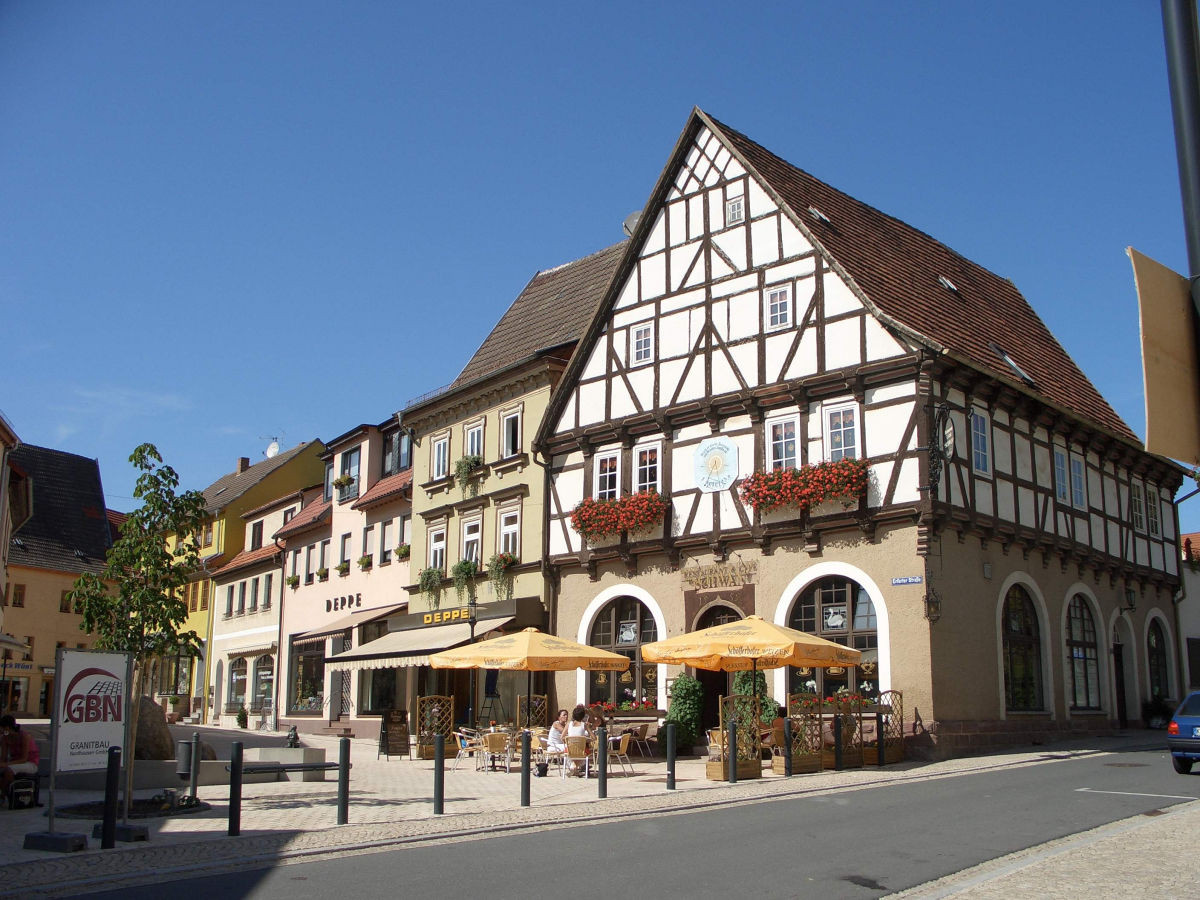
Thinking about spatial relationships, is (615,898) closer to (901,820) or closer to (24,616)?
(901,820)

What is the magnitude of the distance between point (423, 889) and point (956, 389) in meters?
17.1

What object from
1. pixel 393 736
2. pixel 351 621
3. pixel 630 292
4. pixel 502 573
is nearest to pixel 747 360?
pixel 630 292

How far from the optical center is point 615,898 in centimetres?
884

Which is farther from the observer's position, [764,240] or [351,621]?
[351,621]

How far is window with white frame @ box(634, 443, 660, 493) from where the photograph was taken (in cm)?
2728

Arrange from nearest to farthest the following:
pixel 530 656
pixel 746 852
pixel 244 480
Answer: pixel 746 852, pixel 530 656, pixel 244 480

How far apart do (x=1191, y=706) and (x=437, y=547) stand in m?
20.8

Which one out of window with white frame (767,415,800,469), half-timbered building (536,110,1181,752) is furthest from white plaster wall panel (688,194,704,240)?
window with white frame (767,415,800,469)

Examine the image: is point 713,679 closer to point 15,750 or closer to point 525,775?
point 525,775

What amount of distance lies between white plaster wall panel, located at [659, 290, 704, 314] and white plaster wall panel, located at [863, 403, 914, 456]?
559 centimetres

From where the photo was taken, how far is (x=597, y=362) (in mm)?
29203

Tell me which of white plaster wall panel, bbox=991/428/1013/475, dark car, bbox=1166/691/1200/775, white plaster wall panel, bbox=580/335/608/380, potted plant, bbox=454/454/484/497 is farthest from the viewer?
potted plant, bbox=454/454/484/497

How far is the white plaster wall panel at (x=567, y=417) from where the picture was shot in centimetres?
2952

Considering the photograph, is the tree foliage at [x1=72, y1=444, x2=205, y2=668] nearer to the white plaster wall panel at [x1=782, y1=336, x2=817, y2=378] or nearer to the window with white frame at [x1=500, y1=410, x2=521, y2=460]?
the white plaster wall panel at [x1=782, y1=336, x2=817, y2=378]
